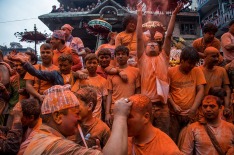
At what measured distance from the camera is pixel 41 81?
638 cm

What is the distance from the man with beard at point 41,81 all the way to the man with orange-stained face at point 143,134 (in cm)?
277

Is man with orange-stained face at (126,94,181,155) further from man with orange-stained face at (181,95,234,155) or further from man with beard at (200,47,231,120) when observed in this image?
man with beard at (200,47,231,120)

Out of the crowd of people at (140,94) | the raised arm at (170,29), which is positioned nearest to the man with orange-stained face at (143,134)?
the crowd of people at (140,94)

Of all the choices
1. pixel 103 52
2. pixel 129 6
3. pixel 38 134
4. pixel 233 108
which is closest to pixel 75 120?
pixel 38 134

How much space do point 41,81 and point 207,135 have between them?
3.23 m

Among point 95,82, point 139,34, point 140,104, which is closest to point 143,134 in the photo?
point 140,104

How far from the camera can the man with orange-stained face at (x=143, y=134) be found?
139 inches

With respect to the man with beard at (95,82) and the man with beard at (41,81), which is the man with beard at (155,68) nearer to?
the man with beard at (95,82)

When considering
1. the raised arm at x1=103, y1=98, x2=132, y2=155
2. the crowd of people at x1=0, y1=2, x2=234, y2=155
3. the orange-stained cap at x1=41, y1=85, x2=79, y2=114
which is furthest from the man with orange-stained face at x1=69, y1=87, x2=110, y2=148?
the orange-stained cap at x1=41, y1=85, x2=79, y2=114

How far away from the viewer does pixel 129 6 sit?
77.6 ft

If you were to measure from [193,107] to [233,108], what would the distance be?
149 cm

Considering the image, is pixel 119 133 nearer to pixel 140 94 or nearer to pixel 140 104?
pixel 140 104

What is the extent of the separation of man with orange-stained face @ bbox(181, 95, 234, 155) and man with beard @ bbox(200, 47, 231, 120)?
1.04 m

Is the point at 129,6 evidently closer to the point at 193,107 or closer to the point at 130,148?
the point at 193,107
